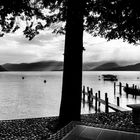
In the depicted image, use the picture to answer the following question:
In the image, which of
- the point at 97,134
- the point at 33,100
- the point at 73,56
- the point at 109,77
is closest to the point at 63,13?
the point at 73,56

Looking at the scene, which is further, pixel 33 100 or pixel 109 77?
pixel 109 77

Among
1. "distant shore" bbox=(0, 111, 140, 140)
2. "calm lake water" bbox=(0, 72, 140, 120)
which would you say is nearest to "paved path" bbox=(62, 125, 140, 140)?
"distant shore" bbox=(0, 111, 140, 140)

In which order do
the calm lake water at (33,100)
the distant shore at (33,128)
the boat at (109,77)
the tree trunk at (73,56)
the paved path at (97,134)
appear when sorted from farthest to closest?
the boat at (109,77), the calm lake water at (33,100), the tree trunk at (73,56), the distant shore at (33,128), the paved path at (97,134)

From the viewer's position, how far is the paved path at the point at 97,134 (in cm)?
378

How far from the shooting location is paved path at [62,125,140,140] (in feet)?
A: 12.4

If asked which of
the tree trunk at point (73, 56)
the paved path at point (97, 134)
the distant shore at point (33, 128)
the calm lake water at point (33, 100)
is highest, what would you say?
the tree trunk at point (73, 56)

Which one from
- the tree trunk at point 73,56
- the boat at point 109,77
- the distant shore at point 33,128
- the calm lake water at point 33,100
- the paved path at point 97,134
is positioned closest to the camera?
the paved path at point 97,134

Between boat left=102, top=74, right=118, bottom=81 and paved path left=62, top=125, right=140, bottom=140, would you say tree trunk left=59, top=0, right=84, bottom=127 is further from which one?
boat left=102, top=74, right=118, bottom=81

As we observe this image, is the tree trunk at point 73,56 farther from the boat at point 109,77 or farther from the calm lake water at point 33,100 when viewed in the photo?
the boat at point 109,77

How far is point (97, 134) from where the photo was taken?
401 cm

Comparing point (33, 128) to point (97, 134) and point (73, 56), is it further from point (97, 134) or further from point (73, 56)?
point (97, 134)

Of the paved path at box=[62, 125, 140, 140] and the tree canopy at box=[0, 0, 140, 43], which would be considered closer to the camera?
the paved path at box=[62, 125, 140, 140]

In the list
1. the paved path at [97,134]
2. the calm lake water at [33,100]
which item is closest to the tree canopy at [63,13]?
the paved path at [97,134]

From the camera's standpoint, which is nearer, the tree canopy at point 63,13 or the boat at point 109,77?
the tree canopy at point 63,13
